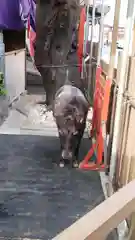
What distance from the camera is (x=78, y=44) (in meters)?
5.62

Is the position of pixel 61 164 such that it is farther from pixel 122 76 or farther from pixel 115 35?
pixel 115 35

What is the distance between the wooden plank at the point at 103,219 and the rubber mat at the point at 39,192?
1496 millimetres

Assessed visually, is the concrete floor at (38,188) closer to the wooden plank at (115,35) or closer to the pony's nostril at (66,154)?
the pony's nostril at (66,154)

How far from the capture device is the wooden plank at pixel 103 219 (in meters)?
0.79

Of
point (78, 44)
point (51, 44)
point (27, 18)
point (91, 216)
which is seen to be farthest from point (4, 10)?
point (91, 216)

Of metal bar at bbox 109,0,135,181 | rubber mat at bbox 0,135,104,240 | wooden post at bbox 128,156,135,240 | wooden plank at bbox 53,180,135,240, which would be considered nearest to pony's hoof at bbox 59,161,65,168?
rubber mat at bbox 0,135,104,240

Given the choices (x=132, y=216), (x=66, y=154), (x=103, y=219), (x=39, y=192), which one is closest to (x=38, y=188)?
(x=39, y=192)

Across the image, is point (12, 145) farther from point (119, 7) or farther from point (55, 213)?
point (119, 7)

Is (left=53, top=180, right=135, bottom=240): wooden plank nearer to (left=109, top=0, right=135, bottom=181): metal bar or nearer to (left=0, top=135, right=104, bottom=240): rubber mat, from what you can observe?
(left=0, top=135, right=104, bottom=240): rubber mat

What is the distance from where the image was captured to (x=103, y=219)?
82 cm

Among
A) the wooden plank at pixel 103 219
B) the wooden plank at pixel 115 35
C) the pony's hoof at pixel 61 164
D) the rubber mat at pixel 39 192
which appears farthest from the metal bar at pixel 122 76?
the wooden plank at pixel 103 219

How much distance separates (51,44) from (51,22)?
0.34m

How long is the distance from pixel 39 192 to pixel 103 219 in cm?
212

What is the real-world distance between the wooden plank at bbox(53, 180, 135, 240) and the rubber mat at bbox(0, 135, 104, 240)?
1496 mm
